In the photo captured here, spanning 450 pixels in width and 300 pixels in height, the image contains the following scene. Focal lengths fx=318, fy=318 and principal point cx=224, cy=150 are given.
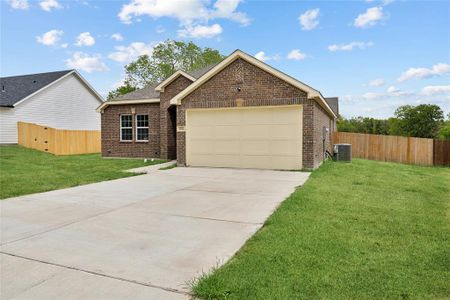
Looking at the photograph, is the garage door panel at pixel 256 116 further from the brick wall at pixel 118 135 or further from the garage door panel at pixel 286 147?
the brick wall at pixel 118 135

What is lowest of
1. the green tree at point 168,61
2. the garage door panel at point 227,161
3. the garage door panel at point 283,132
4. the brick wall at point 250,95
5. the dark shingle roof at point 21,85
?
the garage door panel at point 227,161

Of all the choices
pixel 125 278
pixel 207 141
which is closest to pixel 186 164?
pixel 207 141

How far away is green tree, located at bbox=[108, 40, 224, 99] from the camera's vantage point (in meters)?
43.5

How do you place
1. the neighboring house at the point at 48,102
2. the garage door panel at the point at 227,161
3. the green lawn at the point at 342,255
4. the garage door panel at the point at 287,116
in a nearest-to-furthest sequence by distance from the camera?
the green lawn at the point at 342,255 < the garage door panel at the point at 287,116 < the garage door panel at the point at 227,161 < the neighboring house at the point at 48,102

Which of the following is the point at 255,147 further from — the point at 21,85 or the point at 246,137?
the point at 21,85

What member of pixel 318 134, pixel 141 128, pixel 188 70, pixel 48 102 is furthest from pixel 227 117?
pixel 188 70

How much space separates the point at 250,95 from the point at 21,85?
23.0 meters

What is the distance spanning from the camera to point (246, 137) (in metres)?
13.8

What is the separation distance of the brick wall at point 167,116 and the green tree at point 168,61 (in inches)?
1052

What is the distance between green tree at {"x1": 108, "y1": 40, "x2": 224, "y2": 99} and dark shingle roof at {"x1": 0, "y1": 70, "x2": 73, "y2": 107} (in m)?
16.5

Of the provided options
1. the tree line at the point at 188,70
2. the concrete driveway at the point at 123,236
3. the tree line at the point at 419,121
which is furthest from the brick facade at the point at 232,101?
the tree line at the point at 419,121

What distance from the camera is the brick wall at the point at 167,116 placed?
675 inches

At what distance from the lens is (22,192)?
8.69 m

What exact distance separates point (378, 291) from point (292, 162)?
1004 cm
